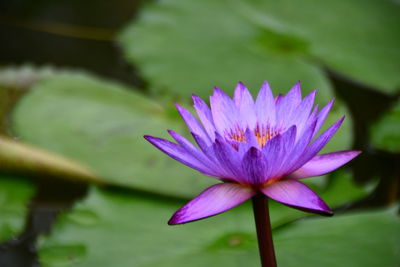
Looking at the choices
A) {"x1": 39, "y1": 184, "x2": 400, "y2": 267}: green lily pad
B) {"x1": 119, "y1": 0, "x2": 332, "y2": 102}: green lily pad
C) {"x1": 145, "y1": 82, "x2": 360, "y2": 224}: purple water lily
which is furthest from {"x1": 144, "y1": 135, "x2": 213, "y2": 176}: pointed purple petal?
{"x1": 119, "y1": 0, "x2": 332, "y2": 102}: green lily pad

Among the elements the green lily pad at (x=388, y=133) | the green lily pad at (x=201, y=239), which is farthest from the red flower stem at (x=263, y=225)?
the green lily pad at (x=388, y=133)

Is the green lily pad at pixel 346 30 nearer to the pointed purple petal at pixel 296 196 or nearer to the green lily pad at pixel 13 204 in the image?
the green lily pad at pixel 13 204

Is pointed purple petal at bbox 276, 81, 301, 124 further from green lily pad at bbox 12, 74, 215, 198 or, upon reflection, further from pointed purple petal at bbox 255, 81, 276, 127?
green lily pad at bbox 12, 74, 215, 198

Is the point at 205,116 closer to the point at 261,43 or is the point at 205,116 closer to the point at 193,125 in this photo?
the point at 193,125

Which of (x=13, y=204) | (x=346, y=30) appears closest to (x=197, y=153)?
(x=13, y=204)

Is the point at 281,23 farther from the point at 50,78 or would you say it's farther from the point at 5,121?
the point at 5,121

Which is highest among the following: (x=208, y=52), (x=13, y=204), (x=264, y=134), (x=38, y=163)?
(x=208, y=52)
